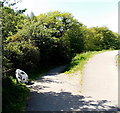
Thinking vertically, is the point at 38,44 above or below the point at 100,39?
below

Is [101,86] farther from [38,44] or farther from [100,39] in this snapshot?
[100,39]

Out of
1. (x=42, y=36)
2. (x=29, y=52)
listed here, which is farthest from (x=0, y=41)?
(x=42, y=36)

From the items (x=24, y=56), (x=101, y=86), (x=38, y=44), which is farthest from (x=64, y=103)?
(x=38, y=44)

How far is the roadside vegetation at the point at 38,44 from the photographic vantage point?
7.33 metres

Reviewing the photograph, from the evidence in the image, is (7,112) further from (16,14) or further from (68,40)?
(68,40)

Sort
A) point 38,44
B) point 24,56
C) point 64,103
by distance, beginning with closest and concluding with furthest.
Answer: point 64,103 → point 24,56 → point 38,44

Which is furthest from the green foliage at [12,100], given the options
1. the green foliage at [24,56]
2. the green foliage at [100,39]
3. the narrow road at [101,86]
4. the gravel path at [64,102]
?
the green foliage at [100,39]

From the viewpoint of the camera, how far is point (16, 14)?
816cm

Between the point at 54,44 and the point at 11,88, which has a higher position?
the point at 54,44

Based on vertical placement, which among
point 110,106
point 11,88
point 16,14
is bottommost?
point 110,106

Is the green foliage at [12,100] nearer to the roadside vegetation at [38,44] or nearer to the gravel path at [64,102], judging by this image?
the roadside vegetation at [38,44]

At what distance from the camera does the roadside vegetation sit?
7328 millimetres

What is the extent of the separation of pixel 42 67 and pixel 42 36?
3751 millimetres

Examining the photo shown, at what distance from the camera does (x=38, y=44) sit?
58.5 ft
